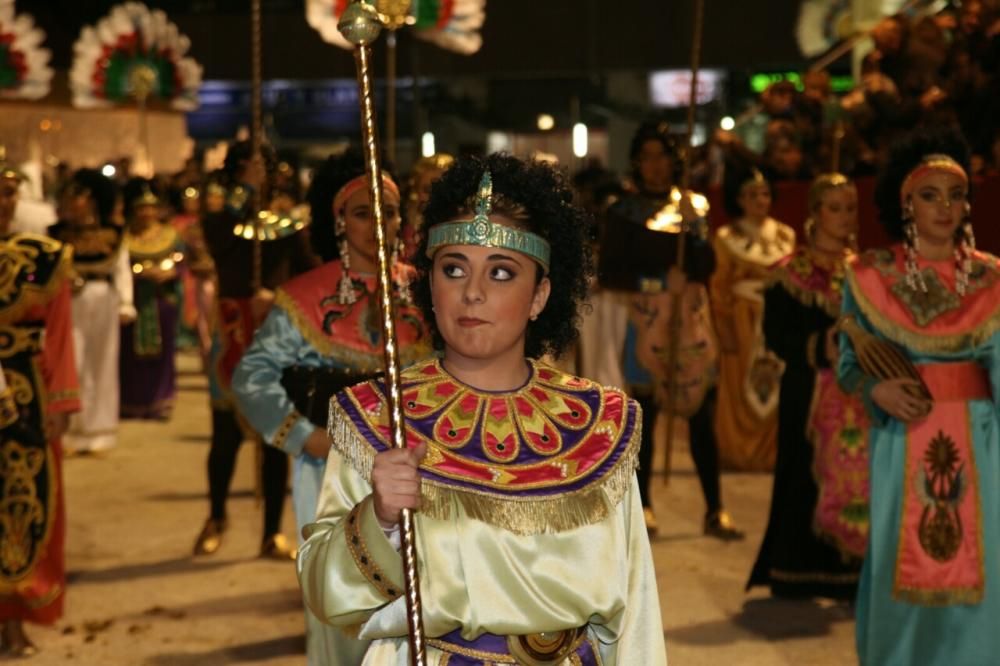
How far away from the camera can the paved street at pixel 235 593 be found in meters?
5.95

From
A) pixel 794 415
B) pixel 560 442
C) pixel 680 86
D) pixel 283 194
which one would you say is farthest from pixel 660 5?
pixel 560 442

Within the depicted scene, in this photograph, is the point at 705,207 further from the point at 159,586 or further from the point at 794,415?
the point at 159,586

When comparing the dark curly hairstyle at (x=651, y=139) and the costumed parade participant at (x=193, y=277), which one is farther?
the costumed parade participant at (x=193, y=277)

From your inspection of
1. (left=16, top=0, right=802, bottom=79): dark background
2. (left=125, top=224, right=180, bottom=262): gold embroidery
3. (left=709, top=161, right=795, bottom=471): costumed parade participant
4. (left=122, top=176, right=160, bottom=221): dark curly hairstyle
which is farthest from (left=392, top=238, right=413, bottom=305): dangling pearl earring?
(left=16, top=0, right=802, bottom=79): dark background

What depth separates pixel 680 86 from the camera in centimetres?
2230

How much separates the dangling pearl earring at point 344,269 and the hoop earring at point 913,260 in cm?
183

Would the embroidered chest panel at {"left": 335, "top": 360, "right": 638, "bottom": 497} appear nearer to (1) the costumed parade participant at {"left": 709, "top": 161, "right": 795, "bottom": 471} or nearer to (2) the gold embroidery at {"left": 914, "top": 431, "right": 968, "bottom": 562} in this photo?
(2) the gold embroidery at {"left": 914, "top": 431, "right": 968, "bottom": 562}

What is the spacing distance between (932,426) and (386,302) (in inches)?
123

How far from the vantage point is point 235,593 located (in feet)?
22.5

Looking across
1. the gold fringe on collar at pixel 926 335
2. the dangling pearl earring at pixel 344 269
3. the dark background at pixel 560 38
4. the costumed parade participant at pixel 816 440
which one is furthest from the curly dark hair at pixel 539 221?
the dark background at pixel 560 38

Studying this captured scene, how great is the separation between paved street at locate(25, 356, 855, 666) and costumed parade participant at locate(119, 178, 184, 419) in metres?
3.02

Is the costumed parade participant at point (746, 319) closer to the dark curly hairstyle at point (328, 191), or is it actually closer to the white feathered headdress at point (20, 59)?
the white feathered headdress at point (20, 59)

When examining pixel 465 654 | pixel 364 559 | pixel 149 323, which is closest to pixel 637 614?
pixel 465 654

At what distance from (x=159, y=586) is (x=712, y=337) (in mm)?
3202
